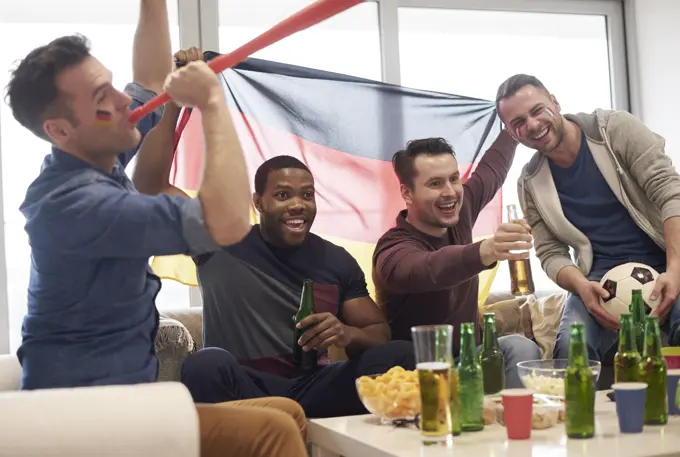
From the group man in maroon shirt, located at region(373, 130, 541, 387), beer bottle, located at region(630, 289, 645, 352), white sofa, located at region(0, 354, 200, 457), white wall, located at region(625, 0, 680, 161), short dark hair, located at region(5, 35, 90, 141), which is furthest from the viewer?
white wall, located at region(625, 0, 680, 161)

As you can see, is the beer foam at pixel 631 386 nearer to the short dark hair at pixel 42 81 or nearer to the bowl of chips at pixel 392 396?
the bowl of chips at pixel 392 396

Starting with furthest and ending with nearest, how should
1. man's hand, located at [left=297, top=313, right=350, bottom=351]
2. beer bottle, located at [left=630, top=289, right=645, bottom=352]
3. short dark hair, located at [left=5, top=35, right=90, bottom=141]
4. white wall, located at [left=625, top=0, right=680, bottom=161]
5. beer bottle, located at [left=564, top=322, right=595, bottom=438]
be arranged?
1. white wall, located at [left=625, top=0, right=680, bottom=161]
2. man's hand, located at [left=297, top=313, right=350, bottom=351]
3. beer bottle, located at [left=630, top=289, right=645, bottom=352]
4. short dark hair, located at [left=5, top=35, right=90, bottom=141]
5. beer bottle, located at [left=564, top=322, right=595, bottom=438]

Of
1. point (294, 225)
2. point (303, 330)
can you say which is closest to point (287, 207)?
point (294, 225)

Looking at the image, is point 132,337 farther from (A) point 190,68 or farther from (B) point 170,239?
(A) point 190,68

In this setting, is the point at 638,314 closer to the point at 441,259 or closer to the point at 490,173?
the point at 441,259

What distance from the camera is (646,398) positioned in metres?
1.90

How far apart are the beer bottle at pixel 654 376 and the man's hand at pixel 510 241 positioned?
1.93 ft

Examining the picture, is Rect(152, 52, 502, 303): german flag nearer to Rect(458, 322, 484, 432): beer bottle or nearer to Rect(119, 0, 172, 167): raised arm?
Rect(119, 0, 172, 167): raised arm

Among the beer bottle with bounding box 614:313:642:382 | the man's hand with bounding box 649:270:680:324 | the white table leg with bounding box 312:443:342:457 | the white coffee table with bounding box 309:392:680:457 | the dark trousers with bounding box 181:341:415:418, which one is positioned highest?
the man's hand with bounding box 649:270:680:324

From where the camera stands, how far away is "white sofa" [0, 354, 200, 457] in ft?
4.83

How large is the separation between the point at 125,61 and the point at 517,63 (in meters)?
2.06

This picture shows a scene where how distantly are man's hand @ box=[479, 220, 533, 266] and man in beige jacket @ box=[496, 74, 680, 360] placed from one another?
22.1 inches

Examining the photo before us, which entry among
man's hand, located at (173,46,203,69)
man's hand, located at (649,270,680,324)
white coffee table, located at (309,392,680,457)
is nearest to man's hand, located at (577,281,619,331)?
man's hand, located at (649,270,680,324)

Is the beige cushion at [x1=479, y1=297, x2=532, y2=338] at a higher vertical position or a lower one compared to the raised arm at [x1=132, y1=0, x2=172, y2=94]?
lower
